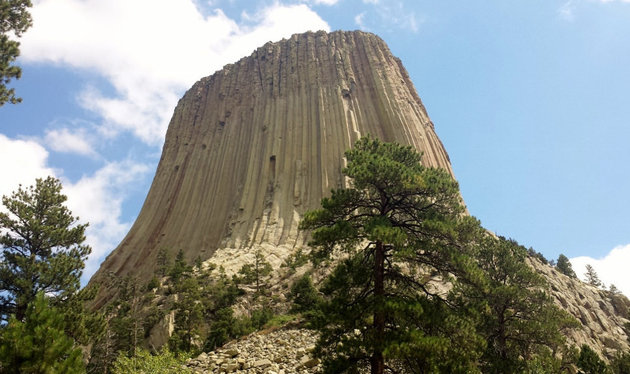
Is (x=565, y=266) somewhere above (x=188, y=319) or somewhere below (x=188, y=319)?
above

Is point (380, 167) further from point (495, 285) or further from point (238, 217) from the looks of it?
point (238, 217)

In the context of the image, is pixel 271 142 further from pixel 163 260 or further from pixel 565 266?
pixel 565 266

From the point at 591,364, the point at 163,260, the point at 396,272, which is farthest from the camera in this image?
the point at 163,260

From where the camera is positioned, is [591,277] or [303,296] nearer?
[303,296]

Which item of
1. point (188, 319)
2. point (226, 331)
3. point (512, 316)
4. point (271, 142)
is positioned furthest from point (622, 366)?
point (271, 142)

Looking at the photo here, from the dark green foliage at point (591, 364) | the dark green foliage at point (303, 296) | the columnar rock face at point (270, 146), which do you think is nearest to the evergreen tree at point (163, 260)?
the columnar rock face at point (270, 146)

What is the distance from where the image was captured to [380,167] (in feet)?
36.3

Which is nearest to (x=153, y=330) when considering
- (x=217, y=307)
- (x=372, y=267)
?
(x=217, y=307)

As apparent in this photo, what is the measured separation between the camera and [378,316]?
9852 mm

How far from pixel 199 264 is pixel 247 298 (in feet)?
33.4

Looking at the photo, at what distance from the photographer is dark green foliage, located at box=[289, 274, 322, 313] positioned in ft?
81.9

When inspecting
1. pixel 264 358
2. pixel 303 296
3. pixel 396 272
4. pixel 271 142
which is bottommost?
pixel 264 358

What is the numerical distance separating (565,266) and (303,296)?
37.1 m

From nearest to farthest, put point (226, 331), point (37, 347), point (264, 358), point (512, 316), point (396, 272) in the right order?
point (37, 347) → point (396, 272) → point (264, 358) → point (512, 316) → point (226, 331)
